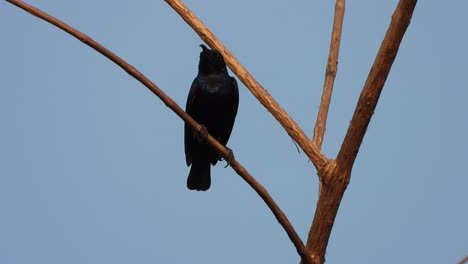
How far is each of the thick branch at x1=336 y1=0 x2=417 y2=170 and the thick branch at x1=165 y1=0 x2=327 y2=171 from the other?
380mm

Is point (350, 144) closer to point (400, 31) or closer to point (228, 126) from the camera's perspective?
point (400, 31)

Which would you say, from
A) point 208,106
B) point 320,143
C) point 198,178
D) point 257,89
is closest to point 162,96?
point 257,89

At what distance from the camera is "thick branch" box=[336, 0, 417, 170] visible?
12.4 ft

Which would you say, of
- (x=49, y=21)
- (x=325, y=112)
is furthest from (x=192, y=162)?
(x=49, y=21)

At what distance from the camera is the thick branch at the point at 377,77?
379 cm

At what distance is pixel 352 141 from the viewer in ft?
13.1

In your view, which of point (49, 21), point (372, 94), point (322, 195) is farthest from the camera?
point (322, 195)

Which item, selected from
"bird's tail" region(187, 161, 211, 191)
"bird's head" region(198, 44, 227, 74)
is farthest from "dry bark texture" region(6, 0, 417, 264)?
"bird's tail" region(187, 161, 211, 191)

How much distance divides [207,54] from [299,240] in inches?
106

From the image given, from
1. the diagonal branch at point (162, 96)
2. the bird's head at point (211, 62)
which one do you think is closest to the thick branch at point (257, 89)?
the diagonal branch at point (162, 96)

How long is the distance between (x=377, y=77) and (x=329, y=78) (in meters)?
1.31

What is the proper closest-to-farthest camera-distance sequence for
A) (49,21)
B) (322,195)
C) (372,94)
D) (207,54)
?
(49,21) → (372,94) → (322,195) → (207,54)

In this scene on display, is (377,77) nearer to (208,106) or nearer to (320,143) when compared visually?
(320,143)

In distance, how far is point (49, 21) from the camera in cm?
366
